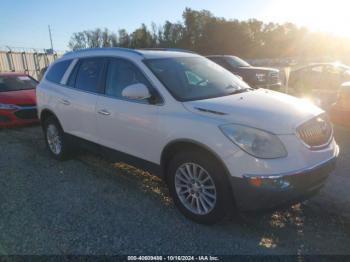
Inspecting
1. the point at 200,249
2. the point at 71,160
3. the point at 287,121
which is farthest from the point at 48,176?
the point at 287,121

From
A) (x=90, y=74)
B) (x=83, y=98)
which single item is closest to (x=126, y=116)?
(x=83, y=98)

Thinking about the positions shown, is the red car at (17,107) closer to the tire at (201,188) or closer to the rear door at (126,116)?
the rear door at (126,116)

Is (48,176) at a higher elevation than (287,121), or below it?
below

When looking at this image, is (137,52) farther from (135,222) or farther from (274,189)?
(274,189)

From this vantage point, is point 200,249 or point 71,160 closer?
point 200,249

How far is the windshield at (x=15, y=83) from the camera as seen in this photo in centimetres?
933

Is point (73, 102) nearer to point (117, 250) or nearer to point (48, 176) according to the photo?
point (48, 176)

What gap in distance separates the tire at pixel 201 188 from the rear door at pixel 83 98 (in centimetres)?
162

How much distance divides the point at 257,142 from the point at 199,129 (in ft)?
1.93

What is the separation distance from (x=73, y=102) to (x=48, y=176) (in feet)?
4.03

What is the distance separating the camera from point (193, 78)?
4.37 metres

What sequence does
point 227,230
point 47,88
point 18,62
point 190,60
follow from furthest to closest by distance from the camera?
point 18,62 → point 47,88 → point 190,60 → point 227,230

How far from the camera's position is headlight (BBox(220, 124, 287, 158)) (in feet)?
10.4

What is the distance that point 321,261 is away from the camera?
119 inches
